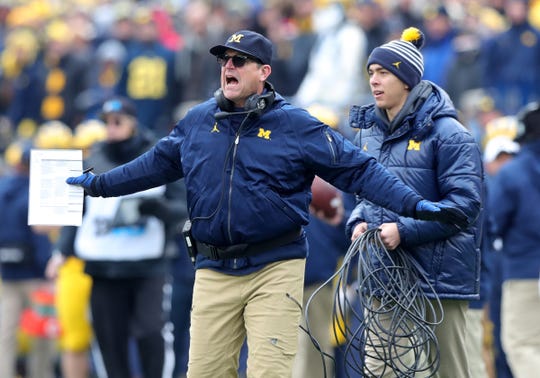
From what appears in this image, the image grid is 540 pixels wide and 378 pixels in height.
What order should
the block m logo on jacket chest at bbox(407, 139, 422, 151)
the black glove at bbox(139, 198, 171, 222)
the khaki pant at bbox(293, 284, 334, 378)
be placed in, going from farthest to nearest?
the black glove at bbox(139, 198, 171, 222)
the khaki pant at bbox(293, 284, 334, 378)
the block m logo on jacket chest at bbox(407, 139, 422, 151)

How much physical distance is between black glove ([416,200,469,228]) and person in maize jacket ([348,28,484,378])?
0.12 meters

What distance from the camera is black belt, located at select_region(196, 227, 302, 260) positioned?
6793mm

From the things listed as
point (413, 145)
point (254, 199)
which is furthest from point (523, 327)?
point (254, 199)

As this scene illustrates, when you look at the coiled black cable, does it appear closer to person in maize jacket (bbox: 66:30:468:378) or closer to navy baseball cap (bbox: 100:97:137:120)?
person in maize jacket (bbox: 66:30:468:378)

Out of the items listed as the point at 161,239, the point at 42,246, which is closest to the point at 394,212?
the point at 161,239

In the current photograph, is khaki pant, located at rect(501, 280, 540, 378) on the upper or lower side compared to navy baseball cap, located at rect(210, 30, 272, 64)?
lower

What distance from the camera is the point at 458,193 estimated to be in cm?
675

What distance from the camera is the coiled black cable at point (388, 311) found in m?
6.72

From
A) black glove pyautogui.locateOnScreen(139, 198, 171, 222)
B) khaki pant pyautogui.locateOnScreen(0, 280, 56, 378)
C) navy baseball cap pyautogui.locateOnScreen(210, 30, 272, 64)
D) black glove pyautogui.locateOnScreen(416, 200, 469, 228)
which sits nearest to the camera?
black glove pyautogui.locateOnScreen(416, 200, 469, 228)

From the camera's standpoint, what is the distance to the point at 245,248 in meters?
6.79

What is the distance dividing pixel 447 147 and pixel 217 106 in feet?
4.33

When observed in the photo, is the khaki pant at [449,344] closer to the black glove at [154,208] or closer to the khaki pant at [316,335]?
the khaki pant at [316,335]

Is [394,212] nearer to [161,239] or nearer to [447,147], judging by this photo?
[447,147]

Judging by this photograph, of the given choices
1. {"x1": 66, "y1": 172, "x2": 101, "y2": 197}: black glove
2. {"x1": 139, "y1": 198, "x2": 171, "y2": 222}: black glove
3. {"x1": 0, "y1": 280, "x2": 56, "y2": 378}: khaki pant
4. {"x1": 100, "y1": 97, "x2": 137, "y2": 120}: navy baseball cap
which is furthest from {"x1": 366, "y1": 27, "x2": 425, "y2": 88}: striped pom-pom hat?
{"x1": 0, "y1": 280, "x2": 56, "y2": 378}: khaki pant
